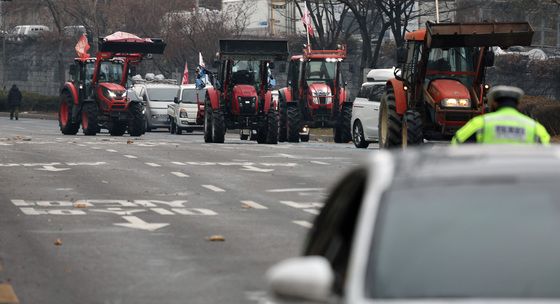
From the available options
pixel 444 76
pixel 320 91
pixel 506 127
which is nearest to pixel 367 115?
pixel 320 91

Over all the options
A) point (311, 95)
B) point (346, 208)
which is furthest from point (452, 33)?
point (346, 208)

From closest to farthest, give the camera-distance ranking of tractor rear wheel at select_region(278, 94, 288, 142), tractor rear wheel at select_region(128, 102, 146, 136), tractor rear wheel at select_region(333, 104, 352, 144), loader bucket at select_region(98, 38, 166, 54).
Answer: tractor rear wheel at select_region(278, 94, 288, 142), tractor rear wheel at select_region(333, 104, 352, 144), loader bucket at select_region(98, 38, 166, 54), tractor rear wheel at select_region(128, 102, 146, 136)

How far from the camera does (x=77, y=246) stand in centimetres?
1545

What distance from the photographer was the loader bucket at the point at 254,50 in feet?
130

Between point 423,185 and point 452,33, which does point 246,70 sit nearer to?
point 452,33

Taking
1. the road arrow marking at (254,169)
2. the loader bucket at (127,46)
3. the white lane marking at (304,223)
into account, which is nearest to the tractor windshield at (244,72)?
the loader bucket at (127,46)

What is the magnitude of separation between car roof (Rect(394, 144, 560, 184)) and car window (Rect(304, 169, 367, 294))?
194 millimetres

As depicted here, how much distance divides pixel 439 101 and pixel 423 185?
22.1 meters

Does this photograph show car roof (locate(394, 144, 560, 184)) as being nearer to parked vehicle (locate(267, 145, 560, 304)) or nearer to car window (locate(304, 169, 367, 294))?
parked vehicle (locate(267, 145, 560, 304))

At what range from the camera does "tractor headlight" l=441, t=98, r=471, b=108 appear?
92.1ft

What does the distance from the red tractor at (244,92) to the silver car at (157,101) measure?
52.8 ft

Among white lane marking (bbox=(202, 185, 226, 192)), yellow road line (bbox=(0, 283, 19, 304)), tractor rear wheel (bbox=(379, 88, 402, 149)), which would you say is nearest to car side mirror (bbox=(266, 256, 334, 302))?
yellow road line (bbox=(0, 283, 19, 304))

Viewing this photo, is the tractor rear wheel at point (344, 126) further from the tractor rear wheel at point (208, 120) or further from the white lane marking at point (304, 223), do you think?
the white lane marking at point (304, 223)

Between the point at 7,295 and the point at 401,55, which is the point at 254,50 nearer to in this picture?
the point at 401,55
